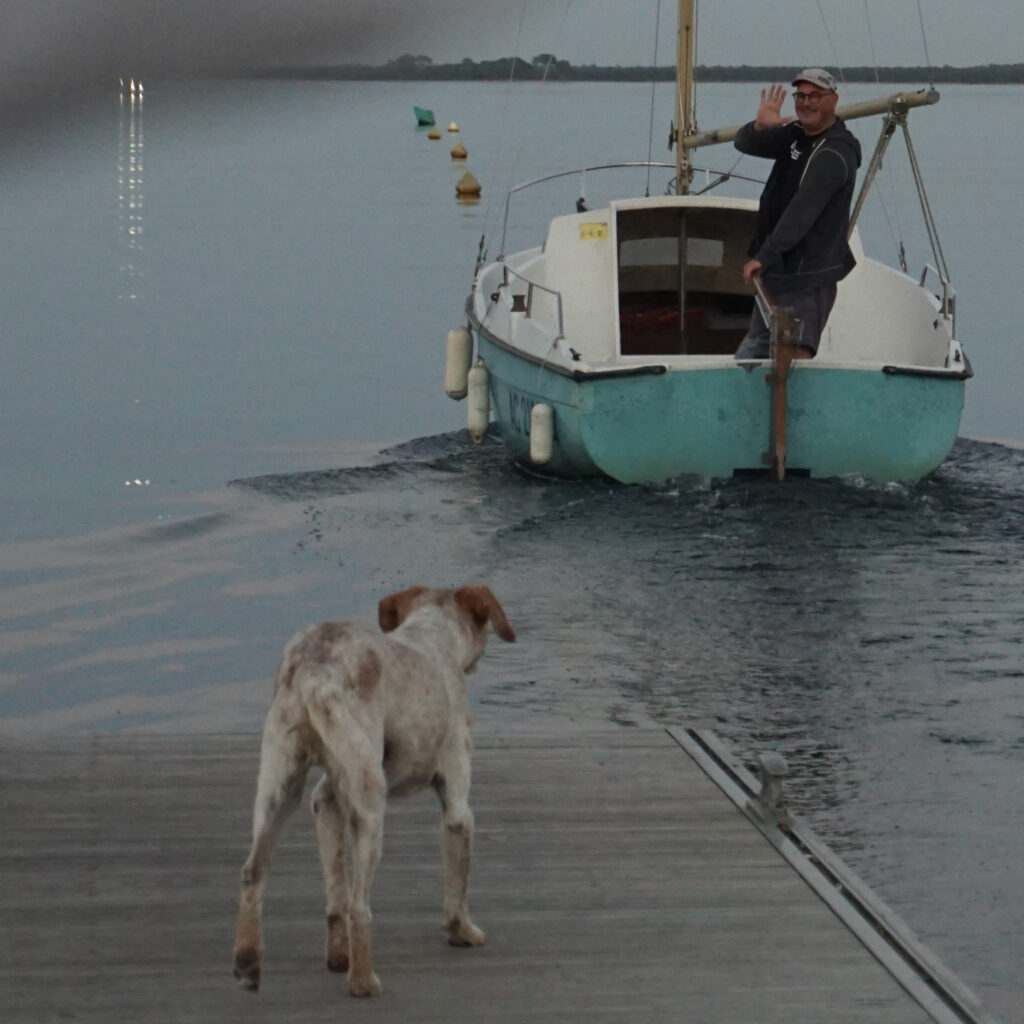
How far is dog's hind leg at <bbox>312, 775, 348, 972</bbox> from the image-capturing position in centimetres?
386

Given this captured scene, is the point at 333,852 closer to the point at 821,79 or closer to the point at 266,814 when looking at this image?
the point at 266,814

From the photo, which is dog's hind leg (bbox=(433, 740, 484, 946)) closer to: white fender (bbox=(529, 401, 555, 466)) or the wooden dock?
the wooden dock

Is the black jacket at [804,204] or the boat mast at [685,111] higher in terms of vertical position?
the boat mast at [685,111]

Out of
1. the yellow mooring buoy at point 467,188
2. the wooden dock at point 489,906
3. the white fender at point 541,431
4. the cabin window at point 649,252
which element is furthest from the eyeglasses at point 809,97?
the yellow mooring buoy at point 467,188

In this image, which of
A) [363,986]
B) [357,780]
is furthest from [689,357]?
[357,780]

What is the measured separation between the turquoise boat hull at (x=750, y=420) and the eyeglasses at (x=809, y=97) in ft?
6.63

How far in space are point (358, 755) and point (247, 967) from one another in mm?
525

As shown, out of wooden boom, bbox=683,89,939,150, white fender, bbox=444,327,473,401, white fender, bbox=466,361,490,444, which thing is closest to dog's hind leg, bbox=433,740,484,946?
wooden boom, bbox=683,89,939,150

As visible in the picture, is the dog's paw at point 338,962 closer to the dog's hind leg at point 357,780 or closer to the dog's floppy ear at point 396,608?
the dog's hind leg at point 357,780

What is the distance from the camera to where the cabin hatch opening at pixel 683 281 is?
1661 centimetres

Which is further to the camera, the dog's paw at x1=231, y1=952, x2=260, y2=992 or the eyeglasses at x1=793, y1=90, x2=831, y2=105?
the eyeglasses at x1=793, y1=90, x2=831, y2=105

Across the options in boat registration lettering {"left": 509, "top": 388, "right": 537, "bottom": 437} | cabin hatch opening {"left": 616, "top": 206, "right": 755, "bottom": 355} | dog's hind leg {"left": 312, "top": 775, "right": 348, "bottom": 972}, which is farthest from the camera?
cabin hatch opening {"left": 616, "top": 206, "right": 755, "bottom": 355}

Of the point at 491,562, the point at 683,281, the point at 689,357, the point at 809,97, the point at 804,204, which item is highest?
the point at 809,97

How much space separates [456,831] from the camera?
410 cm
